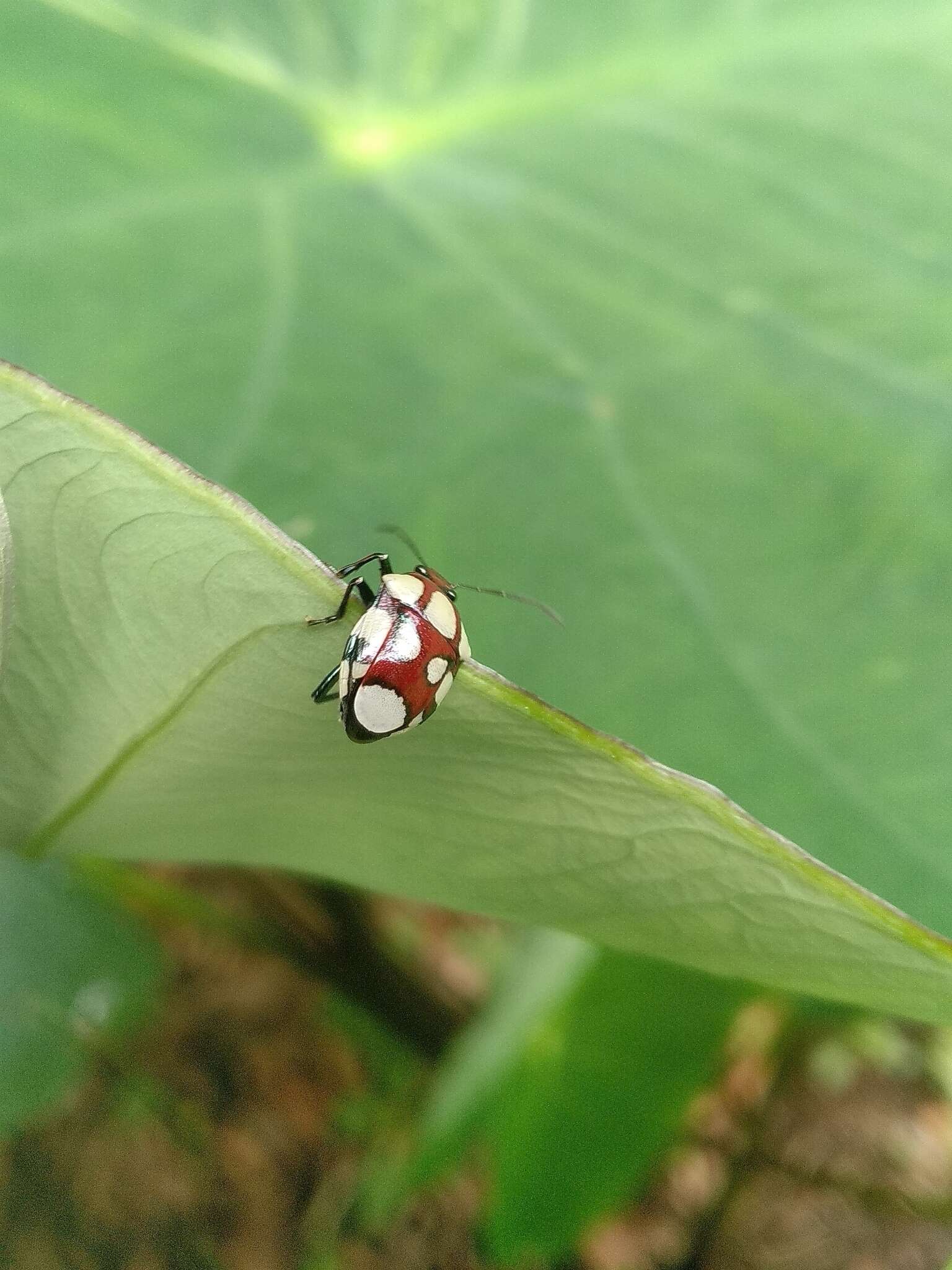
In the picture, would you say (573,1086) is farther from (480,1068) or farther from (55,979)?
(55,979)

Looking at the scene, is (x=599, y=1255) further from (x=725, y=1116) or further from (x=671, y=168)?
(x=671, y=168)

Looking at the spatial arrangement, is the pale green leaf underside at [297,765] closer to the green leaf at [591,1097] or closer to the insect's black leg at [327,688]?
the insect's black leg at [327,688]

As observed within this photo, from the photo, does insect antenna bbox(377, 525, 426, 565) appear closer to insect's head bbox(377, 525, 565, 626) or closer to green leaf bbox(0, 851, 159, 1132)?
insect's head bbox(377, 525, 565, 626)

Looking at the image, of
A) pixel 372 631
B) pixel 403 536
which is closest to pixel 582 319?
pixel 403 536

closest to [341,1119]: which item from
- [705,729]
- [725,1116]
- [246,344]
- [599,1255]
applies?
[599,1255]

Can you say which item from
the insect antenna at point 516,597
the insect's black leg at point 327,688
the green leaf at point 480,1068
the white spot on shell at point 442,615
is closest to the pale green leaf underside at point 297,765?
the insect's black leg at point 327,688

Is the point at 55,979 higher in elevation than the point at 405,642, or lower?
lower
